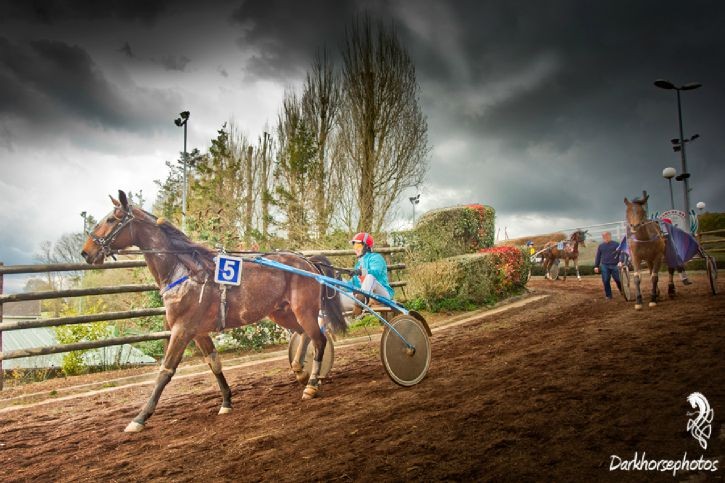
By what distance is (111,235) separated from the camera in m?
4.24

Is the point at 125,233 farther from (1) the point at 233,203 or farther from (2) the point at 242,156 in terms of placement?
(2) the point at 242,156

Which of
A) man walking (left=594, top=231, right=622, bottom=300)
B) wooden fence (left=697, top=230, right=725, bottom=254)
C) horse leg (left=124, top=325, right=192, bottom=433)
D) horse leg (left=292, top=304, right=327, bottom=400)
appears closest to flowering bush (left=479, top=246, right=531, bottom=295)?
man walking (left=594, top=231, right=622, bottom=300)

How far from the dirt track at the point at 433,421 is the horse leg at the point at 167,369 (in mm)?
118

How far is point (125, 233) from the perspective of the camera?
14.2ft

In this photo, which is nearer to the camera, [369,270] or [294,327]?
[294,327]

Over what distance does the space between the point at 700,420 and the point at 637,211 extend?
6.94 metres

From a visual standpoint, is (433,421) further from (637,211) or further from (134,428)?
(637,211)

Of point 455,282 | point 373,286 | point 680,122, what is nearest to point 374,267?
point 373,286

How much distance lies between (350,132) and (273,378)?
12.2 meters

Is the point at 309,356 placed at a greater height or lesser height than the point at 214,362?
lesser

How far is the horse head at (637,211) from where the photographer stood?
876 cm

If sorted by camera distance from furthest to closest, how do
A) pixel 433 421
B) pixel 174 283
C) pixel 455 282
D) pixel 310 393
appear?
pixel 455 282 → pixel 310 393 → pixel 174 283 → pixel 433 421

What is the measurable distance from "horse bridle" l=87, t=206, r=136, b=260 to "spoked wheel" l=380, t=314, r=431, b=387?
2810 millimetres

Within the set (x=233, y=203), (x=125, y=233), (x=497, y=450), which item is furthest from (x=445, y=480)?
(x=233, y=203)
